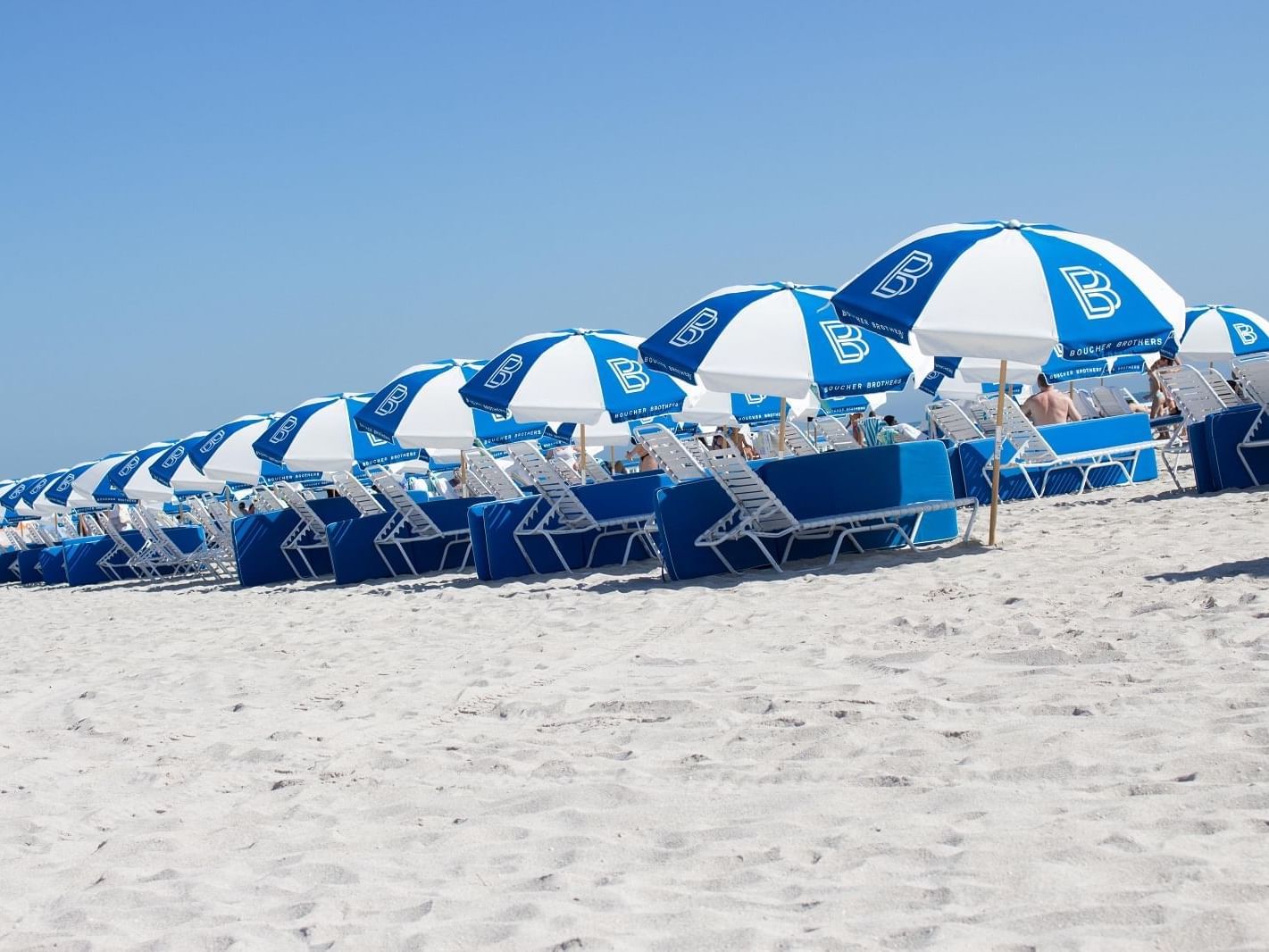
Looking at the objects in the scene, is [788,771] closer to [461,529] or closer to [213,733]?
[213,733]

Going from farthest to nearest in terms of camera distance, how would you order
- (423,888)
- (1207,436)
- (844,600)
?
(1207,436), (844,600), (423,888)

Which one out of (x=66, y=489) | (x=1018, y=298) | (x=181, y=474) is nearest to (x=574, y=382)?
(x=1018, y=298)

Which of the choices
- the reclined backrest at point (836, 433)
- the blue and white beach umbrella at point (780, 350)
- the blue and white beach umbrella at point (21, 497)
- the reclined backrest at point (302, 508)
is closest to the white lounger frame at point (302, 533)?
the reclined backrest at point (302, 508)

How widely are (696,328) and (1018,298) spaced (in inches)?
99.8

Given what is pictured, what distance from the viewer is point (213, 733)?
208 inches

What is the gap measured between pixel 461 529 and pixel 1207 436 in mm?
5908

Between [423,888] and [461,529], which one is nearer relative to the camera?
[423,888]

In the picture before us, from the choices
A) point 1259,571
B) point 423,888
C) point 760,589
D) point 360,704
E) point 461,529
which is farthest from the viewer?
point 461,529

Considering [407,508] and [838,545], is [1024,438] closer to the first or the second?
[838,545]

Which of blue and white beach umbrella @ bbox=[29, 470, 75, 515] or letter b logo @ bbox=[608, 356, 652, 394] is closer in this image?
letter b logo @ bbox=[608, 356, 652, 394]

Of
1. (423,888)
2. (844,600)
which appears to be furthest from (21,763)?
(844,600)

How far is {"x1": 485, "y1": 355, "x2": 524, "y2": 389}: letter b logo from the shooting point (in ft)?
38.1

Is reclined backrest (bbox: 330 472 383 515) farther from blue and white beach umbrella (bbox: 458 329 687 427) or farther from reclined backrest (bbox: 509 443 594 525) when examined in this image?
reclined backrest (bbox: 509 443 594 525)

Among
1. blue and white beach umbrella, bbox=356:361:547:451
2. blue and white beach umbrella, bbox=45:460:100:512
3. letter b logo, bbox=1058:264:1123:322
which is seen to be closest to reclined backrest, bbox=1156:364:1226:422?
letter b logo, bbox=1058:264:1123:322
